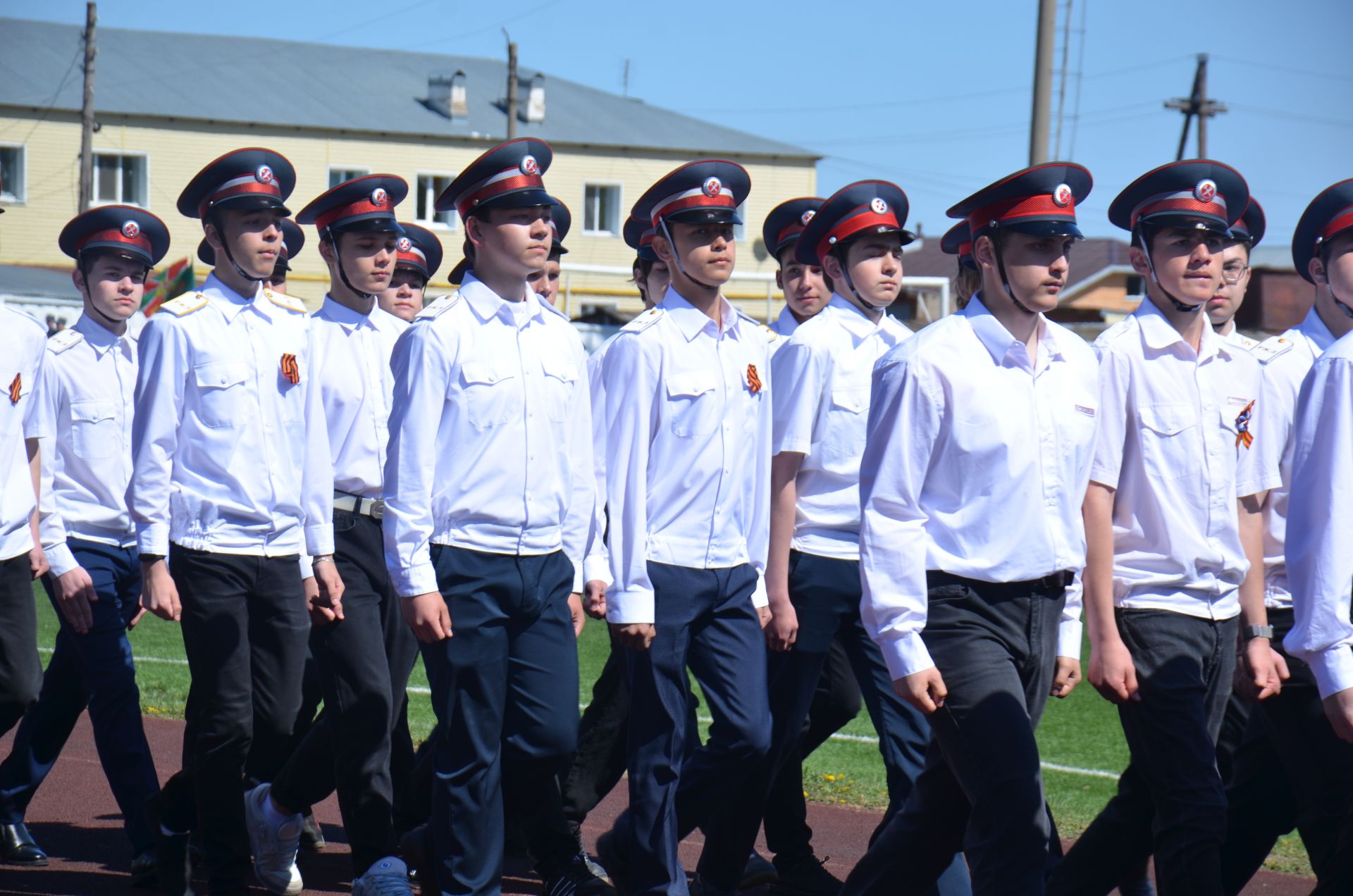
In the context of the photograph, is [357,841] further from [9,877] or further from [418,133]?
[418,133]

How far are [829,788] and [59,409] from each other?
4.02 meters

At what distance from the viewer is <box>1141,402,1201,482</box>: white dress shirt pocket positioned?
195 inches

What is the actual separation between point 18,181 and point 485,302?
45.2 m

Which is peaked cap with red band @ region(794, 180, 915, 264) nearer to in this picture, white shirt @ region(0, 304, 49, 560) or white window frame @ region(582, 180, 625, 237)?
white shirt @ region(0, 304, 49, 560)

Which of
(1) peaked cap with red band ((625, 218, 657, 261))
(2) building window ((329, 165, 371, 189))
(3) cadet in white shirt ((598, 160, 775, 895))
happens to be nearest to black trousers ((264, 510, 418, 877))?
(3) cadet in white shirt ((598, 160, 775, 895))

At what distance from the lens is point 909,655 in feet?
14.4

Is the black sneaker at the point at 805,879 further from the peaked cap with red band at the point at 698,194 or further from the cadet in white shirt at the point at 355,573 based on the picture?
the peaked cap with red band at the point at 698,194

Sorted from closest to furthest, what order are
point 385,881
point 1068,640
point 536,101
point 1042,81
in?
point 1068,640, point 385,881, point 1042,81, point 536,101

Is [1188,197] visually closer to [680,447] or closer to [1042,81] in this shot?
[680,447]

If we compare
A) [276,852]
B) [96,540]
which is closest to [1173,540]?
[276,852]

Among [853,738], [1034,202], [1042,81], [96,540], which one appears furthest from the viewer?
[1042,81]

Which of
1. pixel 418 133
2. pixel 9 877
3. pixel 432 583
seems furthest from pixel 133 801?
pixel 418 133

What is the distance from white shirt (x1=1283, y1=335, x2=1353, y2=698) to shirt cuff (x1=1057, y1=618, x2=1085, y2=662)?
0.61 metres

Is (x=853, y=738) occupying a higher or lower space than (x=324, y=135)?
lower
